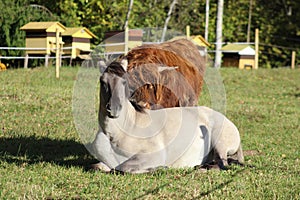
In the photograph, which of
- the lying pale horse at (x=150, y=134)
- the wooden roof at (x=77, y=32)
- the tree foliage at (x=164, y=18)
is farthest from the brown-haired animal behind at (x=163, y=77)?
the tree foliage at (x=164, y=18)

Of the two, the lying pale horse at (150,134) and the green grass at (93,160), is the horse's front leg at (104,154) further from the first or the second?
the green grass at (93,160)

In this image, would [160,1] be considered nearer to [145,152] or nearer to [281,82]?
[281,82]

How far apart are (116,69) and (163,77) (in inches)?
57.1

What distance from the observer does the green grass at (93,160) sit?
19.2ft

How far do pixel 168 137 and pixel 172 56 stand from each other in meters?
1.52

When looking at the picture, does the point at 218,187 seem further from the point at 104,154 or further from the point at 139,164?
the point at 104,154

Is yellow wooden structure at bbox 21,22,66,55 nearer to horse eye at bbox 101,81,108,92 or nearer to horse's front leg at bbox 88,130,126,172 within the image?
horse's front leg at bbox 88,130,126,172

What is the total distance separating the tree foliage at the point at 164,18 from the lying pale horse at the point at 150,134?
18.3 m

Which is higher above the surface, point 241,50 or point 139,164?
point 241,50

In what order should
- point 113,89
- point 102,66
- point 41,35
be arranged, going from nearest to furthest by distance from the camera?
point 113,89, point 102,66, point 41,35

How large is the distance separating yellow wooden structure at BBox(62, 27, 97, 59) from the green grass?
265 inches

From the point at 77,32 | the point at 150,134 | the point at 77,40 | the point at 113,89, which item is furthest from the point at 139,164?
the point at 77,40

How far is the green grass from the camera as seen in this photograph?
5848mm

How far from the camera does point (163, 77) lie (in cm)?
749
